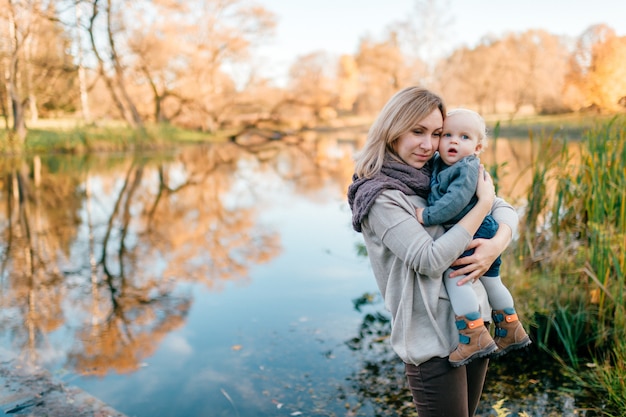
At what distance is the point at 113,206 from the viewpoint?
966 cm

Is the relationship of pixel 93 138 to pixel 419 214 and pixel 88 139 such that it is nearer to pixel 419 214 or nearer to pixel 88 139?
pixel 88 139

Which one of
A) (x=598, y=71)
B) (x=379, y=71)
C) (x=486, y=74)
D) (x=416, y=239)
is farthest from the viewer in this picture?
(x=379, y=71)

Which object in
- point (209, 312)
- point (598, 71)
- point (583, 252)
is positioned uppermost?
point (598, 71)

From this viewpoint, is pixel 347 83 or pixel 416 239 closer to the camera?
pixel 416 239

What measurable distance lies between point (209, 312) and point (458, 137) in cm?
348

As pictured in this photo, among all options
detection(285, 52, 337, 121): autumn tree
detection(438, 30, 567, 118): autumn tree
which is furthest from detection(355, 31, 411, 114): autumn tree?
detection(438, 30, 567, 118): autumn tree

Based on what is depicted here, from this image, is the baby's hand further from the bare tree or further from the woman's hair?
the bare tree

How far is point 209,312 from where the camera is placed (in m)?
4.75

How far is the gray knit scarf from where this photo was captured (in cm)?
165

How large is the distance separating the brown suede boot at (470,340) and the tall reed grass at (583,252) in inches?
68.5

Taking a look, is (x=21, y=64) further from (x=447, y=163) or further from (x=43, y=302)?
(x=447, y=163)

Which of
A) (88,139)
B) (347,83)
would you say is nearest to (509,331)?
(88,139)

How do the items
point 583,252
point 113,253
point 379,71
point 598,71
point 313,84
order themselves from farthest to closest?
1. point 379,71
2. point 313,84
3. point 113,253
4. point 598,71
5. point 583,252

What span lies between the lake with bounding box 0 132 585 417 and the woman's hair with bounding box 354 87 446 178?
4.70ft
